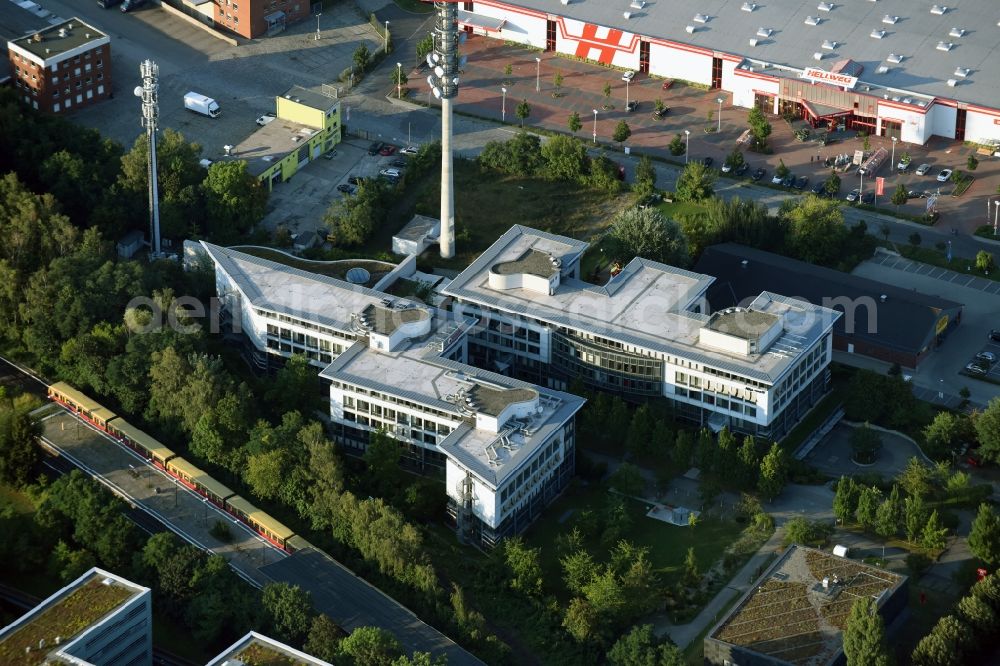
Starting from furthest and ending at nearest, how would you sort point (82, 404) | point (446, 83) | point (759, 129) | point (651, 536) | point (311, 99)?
point (311, 99), point (759, 129), point (446, 83), point (82, 404), point (651, 536)

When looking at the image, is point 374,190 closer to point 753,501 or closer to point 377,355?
point 377,355

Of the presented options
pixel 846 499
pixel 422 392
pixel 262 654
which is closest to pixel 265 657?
pixel 262 654

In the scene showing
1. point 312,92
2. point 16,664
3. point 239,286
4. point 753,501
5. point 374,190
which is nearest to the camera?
point 16,664

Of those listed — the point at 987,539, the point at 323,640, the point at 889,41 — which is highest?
the point at 889,41

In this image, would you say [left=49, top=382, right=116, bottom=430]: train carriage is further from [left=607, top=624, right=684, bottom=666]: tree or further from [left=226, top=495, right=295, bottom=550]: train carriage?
[left=607, top=624, right=684, bottom=666]: tree

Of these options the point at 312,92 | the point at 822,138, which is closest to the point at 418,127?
the point at 312,92

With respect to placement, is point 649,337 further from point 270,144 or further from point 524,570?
point 270,144
